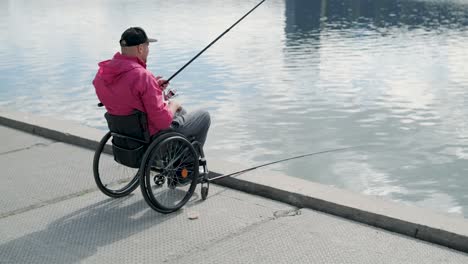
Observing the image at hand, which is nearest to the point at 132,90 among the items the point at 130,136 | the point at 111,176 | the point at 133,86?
the point at 133,86

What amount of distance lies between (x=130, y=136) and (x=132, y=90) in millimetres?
387

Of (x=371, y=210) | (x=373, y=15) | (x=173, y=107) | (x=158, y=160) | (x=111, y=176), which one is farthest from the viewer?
(x=373, y=15)

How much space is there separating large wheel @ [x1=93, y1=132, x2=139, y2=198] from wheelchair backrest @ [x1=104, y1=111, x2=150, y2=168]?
0.76 ft

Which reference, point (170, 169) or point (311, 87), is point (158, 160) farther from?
point (311, 87)

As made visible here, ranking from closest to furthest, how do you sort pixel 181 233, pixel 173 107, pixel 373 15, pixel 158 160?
1. pixel 181 233
2. pixel 158 160
3. pixel 173 107
4. pixel 373 15

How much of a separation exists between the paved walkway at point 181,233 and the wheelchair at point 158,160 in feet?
0.44

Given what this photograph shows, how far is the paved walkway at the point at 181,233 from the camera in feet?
13.2

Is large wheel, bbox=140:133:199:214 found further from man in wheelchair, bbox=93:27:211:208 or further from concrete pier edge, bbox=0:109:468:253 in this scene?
concrete pier edge, bbox=0:109:468:253

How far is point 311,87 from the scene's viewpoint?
13.1 metres

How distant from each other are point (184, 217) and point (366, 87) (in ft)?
29.2

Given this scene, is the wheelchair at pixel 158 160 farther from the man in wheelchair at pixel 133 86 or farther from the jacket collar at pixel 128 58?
the jacket collar at pixel 128 58

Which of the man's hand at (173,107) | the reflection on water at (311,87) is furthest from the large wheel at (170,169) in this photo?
the reflection on water at (311,87)

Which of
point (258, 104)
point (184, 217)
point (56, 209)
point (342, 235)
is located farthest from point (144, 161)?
point (258, 104)

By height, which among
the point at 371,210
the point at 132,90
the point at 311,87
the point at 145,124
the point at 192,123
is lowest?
the point at 311,87
